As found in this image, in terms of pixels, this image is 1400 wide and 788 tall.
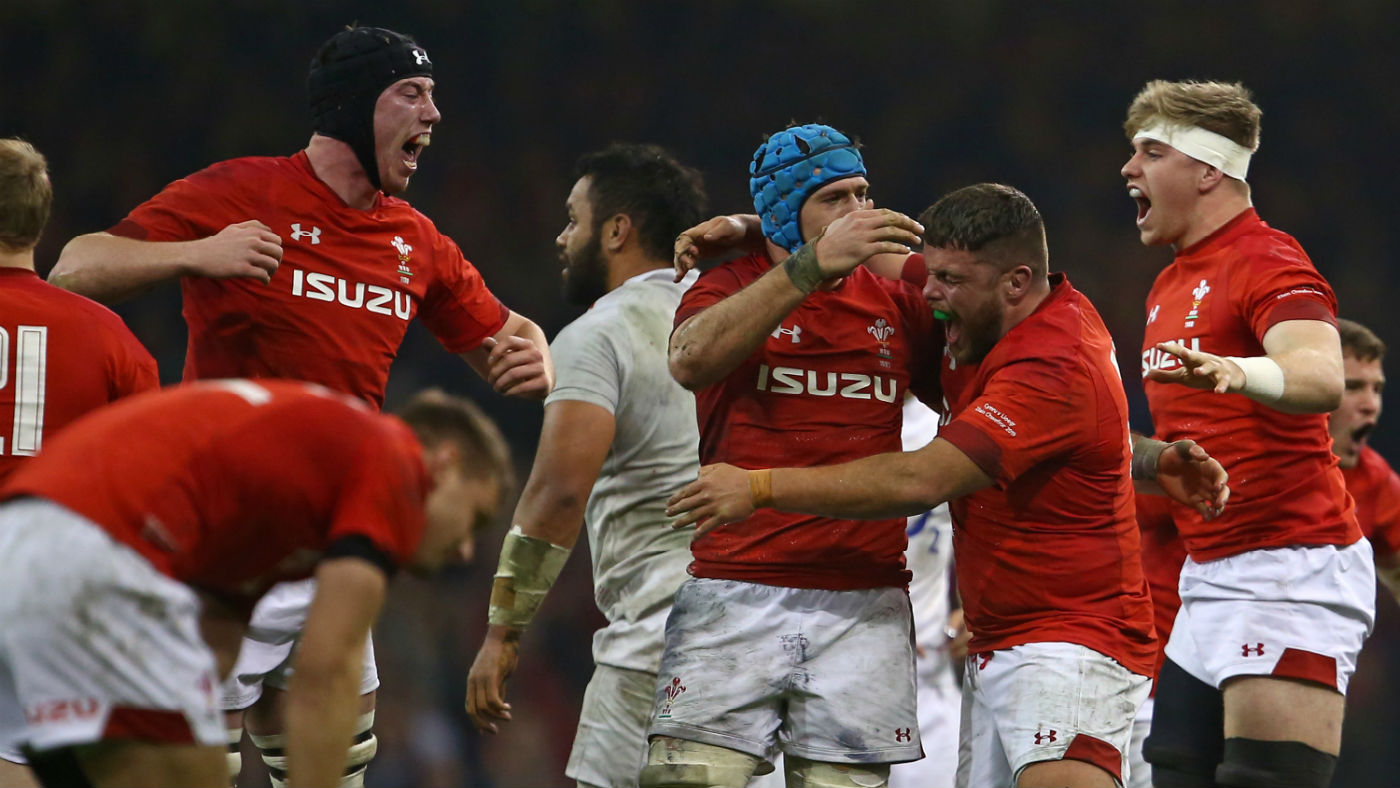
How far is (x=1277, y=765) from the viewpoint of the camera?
14.3 feet

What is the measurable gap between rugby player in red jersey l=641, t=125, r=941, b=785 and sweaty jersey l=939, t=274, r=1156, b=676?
0.86ft

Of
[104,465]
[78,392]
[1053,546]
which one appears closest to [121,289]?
[78,392]

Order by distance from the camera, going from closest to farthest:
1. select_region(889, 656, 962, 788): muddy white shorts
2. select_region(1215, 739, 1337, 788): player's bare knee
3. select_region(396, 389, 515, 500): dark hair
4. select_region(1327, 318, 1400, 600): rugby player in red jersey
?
1. select_region(396, 389, 515, 500): dark hair
2. select_region(1215, 739, 1337, 788): player's bare knee
3. select_region(889, 656, 962, 788): muddy white shorts
4. select_region(1327, 318, 1400, 600): rugby player in red jersey

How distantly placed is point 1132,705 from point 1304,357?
107 centimetres

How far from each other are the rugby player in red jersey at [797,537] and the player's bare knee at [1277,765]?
1183mm

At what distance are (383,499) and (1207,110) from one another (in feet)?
10.4

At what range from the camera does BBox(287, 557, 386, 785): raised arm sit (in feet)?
8.75

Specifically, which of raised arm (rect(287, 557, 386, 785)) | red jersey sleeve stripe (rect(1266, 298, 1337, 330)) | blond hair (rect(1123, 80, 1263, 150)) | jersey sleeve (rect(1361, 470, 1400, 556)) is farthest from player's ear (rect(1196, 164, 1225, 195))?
raised arm (rect(287, 557, 386, 785))

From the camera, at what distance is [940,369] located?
4.23 m

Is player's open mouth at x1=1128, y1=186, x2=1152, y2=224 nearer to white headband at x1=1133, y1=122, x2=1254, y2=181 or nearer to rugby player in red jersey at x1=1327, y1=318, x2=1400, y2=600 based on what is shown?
white headband at x1=1133, y1=122, x2=1254, y2=181

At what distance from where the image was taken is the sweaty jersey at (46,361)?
12.5 ft

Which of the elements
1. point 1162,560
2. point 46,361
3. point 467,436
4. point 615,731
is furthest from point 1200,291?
point 46,361

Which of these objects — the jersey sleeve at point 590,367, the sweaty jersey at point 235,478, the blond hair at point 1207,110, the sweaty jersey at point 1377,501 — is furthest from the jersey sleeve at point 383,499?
the sweaty jersey at point 1377,501

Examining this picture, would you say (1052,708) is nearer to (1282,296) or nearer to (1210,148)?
(1282,296)
